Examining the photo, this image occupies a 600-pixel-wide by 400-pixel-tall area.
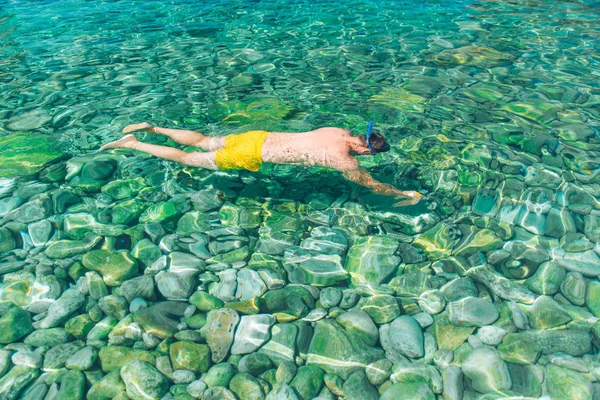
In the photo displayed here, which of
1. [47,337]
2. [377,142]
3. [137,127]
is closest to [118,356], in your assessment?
[47,337]

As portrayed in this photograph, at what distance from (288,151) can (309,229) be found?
1.21 metres

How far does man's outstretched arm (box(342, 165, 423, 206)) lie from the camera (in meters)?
5.09

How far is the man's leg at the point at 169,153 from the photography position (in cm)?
569

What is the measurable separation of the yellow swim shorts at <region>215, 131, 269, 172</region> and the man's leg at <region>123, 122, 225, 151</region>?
0.39 metres

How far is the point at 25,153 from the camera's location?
A: 236 inches

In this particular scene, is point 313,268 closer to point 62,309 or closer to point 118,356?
point 118,356

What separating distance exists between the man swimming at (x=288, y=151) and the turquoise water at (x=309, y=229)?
189 mm

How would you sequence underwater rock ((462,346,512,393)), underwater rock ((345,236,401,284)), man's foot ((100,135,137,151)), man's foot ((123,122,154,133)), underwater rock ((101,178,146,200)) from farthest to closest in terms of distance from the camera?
man's foot ((123,122,154,133))
man's foot ((100,135,137,151))
underwater rock ((101,178,146,200))
underwater rock ((345,236,401,284))
underwater rock ((462,346,512,393))

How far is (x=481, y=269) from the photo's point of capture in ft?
14.1

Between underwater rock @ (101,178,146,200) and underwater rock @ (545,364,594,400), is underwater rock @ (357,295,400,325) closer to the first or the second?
underwater rock @ (545,364,594,400)

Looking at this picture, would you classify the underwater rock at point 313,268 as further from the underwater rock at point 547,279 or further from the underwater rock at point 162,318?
the underwater rock at point 547,279

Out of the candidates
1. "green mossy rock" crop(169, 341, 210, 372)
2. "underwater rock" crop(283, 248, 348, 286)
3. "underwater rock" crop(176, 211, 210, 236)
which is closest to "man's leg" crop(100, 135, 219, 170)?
"underwater rock" crop(176, 211, 210, 236)

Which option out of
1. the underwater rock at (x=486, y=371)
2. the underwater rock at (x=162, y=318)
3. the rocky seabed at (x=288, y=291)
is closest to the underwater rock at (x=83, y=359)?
the rocky seabed at (x=288, y=291)

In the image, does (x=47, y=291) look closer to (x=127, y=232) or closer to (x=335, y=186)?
(x=127, y=232)
